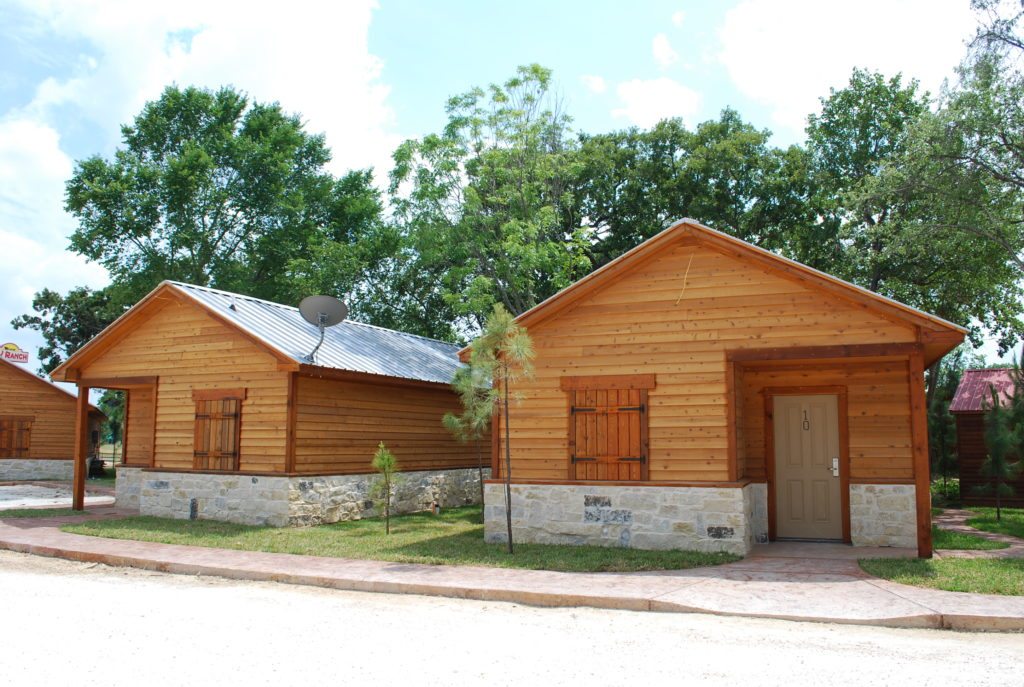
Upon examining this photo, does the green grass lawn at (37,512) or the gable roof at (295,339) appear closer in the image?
the gable roof at (295,339)

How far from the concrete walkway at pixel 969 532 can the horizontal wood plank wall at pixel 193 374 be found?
1113 centimetres

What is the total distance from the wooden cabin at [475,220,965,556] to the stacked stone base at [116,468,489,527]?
416cm

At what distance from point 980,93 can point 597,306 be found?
11.4 metres

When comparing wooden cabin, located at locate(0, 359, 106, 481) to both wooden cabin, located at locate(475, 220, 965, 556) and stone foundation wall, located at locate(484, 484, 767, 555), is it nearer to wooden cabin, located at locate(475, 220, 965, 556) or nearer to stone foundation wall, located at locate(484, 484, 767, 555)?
stone foundation wall, located at locate(484, 484, 767, 555)

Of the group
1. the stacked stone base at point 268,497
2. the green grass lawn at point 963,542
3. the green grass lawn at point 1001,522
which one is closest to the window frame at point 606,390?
the stacked stone base at point 268,497

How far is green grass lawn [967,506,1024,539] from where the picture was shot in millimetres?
14586

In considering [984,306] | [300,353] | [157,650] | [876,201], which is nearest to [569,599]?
[157,650]

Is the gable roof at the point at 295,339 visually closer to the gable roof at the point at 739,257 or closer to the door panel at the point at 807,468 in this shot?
the gable roof at the point at 739,257

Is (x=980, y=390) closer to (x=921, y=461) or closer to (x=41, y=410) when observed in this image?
(x=921, y=461)

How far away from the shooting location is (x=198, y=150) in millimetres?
32000

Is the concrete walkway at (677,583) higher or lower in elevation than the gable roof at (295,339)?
lower

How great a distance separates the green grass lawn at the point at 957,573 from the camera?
873cm

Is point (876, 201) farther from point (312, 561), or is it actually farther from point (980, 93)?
point (312, 561)

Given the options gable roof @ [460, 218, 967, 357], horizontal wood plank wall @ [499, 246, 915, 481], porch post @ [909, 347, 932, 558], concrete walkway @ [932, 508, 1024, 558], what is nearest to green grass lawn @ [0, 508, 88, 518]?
gable roof @ [460, 218, 967, 357]
